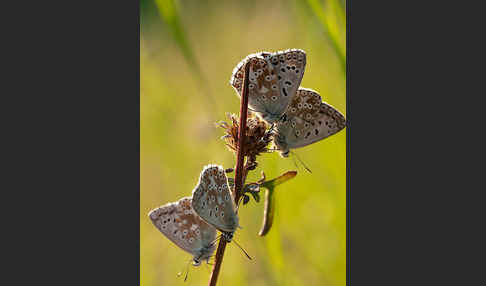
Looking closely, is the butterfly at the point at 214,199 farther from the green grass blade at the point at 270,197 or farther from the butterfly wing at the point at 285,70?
the butterfly wing at the point at 285,70

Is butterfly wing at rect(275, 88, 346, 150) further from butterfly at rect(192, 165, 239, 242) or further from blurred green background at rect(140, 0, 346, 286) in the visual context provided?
blurred green background at rect(140, 0, 346, 286)

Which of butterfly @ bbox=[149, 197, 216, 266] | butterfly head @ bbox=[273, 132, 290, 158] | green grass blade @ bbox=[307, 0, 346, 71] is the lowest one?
butterfly @ bbox=[149, 197, 216, 266]

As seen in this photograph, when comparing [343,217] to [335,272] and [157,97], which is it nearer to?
[335,272]

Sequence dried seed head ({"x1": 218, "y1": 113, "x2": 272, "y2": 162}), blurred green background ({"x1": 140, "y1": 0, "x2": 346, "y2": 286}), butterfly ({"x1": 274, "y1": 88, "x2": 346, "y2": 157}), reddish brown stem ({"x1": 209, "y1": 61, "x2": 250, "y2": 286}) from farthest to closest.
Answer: blurred green background ({"x1": 140, "y1": 0, "x2": 346, "y2": 286}) < butterfly ({"x1": 274, "y1": 88, "x2": 346, "y2": 157}) < dried seed head ({"x1": 218, "y1": 113, "x2": 272, "y2": 162}) < reddish brown stem ({"x1": 209, "y1": 61, "x2": 250, "y2": 286})

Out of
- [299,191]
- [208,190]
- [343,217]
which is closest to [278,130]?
[208,190]

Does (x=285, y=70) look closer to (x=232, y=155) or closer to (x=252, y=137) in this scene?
(x=252, y=137)

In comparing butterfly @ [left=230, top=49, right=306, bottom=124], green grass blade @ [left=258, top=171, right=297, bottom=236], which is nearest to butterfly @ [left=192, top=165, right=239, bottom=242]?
green grass blade @ [left=258, top=171, right=297, bottom=236]

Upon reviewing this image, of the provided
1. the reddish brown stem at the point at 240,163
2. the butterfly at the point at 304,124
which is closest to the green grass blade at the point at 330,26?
the butterfly at the point at 304,124
